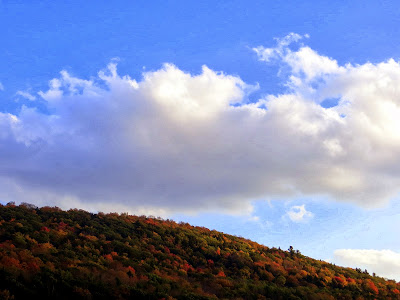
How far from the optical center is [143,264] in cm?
2703

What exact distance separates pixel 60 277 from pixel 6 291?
3108 mm

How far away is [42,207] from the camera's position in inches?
1558

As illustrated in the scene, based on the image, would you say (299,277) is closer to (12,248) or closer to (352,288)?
(352,288)

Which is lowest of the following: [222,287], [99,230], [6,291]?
[6,291]

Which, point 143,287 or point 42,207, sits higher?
point 42,207

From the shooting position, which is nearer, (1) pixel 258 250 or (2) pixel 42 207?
(2) pixel 42 207

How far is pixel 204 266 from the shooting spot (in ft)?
104

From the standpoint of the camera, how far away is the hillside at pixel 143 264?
18.1m

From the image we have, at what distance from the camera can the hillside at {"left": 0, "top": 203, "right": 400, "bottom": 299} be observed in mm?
18094

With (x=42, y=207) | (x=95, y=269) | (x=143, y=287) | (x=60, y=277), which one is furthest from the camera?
(x=42, y=207)

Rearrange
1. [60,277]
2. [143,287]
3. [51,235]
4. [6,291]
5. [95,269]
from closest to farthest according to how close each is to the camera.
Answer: [6,291], [60,277], [143,287], [95,269], [51,235]

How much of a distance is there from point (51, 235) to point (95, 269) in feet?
30.8

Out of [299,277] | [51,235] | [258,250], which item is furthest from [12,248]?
[258,250]

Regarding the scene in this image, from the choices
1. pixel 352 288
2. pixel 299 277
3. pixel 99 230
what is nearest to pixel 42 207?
pixel 99 230
